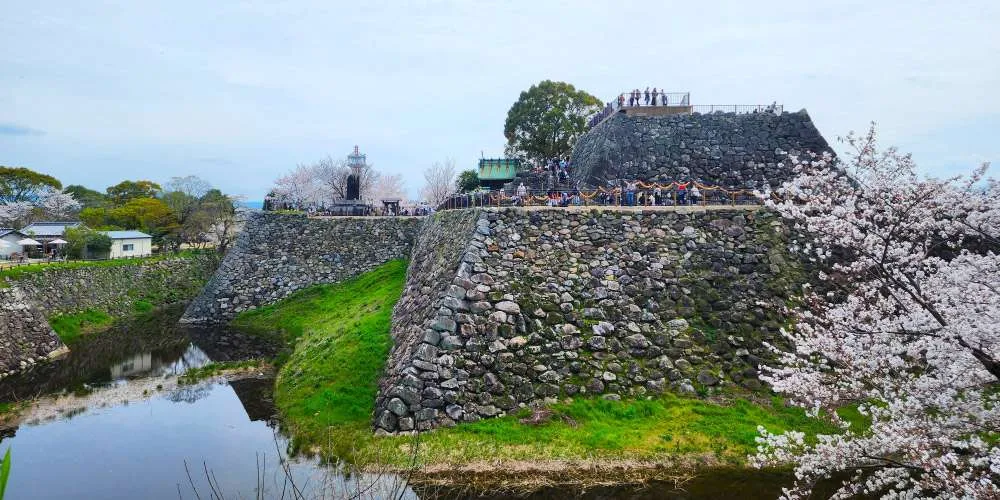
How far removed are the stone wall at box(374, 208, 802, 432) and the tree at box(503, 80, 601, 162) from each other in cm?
2354

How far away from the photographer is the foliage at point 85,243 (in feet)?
129

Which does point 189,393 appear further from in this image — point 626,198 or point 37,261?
point 37,261

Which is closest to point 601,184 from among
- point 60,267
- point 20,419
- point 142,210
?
point 20,419

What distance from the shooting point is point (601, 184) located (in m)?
26.1

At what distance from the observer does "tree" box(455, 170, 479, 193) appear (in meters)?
46.3

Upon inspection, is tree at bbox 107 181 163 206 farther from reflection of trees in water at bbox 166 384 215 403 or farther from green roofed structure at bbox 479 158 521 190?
reflection of trees in water at bbox 166 384 215 403

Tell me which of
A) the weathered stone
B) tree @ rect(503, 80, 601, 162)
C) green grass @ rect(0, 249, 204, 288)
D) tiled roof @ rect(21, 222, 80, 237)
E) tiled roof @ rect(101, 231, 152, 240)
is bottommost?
green grass @ rect(0, 249, 204, 288)

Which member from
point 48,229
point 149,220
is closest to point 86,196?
point 149,220

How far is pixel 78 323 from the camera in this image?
30.4m

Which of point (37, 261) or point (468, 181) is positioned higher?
point (468, 181)

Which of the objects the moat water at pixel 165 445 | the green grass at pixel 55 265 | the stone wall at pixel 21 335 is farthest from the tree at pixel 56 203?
the moat water at pixel 165 445

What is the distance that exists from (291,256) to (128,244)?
17493 mm

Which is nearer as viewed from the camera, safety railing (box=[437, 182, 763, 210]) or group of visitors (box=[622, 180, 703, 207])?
safety railing (box=[437, 182, 763, 210])

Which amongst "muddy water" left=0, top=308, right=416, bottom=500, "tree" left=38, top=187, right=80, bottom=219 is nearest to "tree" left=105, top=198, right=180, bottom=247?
"tree" left=38, top=187, right=80, bottom=219
